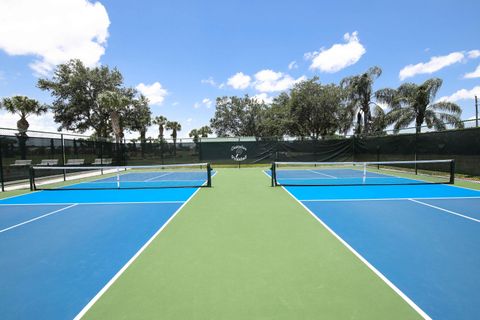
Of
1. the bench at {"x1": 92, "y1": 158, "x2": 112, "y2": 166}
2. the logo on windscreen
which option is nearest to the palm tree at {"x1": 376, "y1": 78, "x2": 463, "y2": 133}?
the logo on windscreen

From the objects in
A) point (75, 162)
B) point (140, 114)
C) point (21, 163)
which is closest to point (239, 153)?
point (75, 162)

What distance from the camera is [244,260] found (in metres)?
3.91

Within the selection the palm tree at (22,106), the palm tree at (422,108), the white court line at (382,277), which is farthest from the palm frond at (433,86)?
the palm tree at (22,106)

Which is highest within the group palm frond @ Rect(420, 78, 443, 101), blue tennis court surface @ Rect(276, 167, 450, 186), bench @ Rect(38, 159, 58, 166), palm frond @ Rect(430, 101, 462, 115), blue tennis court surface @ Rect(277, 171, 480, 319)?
palm frond @ Rect(420, 78, 443, 101)

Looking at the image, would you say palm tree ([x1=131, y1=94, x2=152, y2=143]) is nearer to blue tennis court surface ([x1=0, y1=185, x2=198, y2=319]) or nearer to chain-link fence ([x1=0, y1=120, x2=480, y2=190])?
chain-link fence ([x1=0, y1=120, x2=480, y2=190])

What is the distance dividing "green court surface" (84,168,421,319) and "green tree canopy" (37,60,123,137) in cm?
3185

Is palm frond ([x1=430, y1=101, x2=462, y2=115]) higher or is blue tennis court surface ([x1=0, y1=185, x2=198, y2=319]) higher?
palm frond ([x1=430, y1=101, x2=462, y2=115])

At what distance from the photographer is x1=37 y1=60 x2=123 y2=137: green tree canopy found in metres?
30.8

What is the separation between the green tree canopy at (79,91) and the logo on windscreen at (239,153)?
19.5m

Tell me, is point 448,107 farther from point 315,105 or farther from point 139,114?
point 139,114

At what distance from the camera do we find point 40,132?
1364 cm

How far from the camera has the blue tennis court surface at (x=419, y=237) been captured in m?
2.96

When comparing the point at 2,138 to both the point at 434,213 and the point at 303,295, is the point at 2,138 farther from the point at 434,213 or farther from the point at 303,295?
the point at 434,213

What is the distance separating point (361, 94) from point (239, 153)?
1455cm
